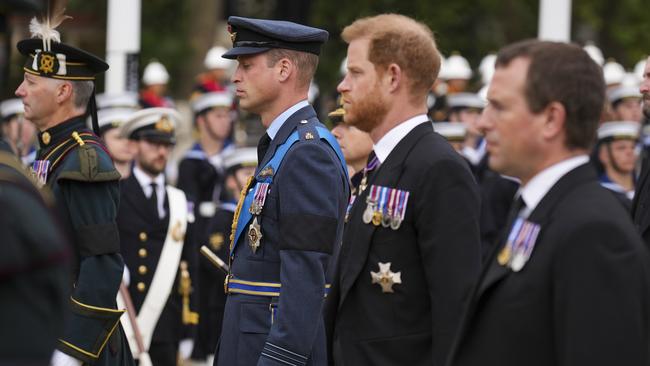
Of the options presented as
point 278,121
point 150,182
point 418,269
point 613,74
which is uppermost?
point 613,74

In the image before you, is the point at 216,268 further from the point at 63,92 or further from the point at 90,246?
the point at 90,246

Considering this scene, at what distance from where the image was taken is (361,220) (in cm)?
514

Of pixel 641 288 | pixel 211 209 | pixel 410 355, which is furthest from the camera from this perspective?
pixel 211 209

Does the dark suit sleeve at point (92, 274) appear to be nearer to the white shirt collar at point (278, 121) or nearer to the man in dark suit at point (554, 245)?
the white shirt collar at point (278, 121)

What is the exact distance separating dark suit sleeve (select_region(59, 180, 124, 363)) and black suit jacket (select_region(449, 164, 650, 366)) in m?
2.27

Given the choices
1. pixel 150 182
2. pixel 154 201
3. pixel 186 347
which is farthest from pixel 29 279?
pixel 186 347

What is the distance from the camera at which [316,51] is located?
5.80 m

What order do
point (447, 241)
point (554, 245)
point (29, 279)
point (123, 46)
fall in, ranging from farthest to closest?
point (123, 46)
point (447, 241)
point (554, 245)
point (29, 279)

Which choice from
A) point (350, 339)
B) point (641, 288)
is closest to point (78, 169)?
point (350, 339)

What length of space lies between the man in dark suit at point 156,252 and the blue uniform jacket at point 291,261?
10.0 ft

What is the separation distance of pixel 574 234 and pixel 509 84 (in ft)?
1.71

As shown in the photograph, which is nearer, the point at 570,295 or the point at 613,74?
the point at 570,295

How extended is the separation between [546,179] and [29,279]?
156 centimetres

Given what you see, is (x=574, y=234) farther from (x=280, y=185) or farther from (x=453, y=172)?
(x=280, y=185)
